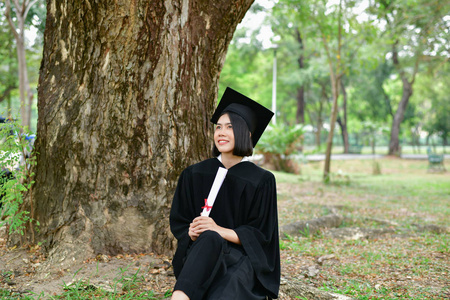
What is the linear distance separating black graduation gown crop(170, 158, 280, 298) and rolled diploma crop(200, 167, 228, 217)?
0.03 m

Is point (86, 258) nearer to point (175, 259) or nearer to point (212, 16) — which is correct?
point (175, 259)

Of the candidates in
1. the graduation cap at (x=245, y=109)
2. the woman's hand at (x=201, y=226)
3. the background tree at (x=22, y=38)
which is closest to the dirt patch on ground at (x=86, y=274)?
the woman's hand at (x=201, y=226)

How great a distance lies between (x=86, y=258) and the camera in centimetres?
376

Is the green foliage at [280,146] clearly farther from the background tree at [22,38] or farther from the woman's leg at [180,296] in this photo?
the woman's leg at [180,296]

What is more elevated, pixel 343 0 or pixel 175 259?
pixel 343 0

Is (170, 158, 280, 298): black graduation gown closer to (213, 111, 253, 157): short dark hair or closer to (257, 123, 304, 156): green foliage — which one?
(213, 111, 253, 157): short dark hair

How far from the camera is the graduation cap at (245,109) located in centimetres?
295

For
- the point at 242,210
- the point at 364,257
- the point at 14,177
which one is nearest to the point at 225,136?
the point at 242,210

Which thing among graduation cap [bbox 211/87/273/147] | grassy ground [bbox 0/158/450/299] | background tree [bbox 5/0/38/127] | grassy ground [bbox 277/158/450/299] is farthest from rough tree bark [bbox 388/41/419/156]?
graduation cap [bbox 211/87/273/147]

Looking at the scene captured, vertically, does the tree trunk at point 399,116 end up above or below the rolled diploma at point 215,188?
above

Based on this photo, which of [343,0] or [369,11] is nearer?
[343,0]

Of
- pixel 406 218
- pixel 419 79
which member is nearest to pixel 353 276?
pixel 406 218

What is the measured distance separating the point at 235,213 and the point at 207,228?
10.7 inches

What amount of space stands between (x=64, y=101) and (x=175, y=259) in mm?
1956
